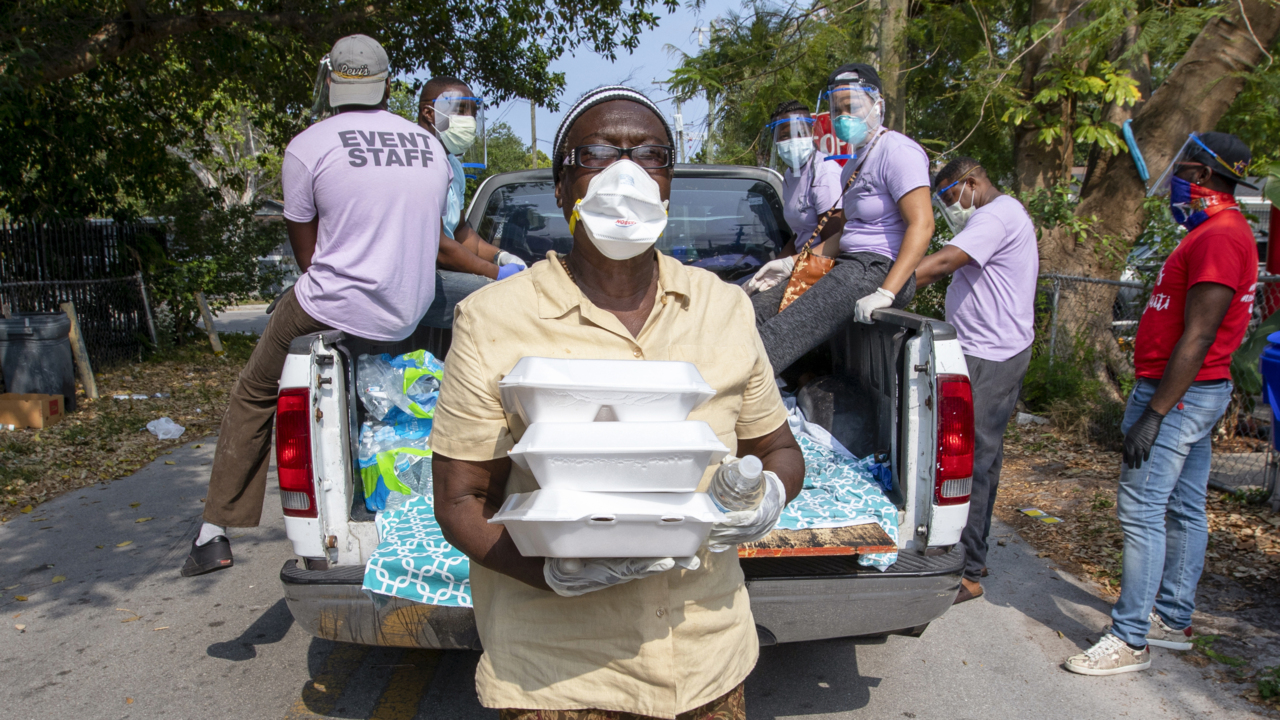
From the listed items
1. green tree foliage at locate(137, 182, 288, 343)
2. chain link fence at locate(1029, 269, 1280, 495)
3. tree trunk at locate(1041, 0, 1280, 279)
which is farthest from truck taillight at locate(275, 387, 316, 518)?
green tree foliage at locate(137, 182, 288, 343)

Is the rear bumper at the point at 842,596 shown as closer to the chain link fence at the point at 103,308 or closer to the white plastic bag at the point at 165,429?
the white plastic bag at the point at 165,429

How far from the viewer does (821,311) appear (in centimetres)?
382

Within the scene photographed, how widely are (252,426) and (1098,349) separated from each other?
6689mm

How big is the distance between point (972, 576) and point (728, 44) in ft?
25.0

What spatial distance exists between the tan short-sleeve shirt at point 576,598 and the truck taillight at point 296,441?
1334 millimetres

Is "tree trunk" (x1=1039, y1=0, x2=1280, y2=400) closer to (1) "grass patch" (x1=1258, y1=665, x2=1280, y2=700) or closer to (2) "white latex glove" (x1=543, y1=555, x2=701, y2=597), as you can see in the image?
(1) "grass patch" (x1=1258, y1=665, x2=1280, y2=700)

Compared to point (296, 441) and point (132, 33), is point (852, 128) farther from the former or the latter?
point (132, 33)

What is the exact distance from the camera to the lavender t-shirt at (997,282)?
13.4 feet

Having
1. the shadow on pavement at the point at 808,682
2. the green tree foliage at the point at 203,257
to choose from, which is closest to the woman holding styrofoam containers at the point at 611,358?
the shadow on pavement at the point at 808,682

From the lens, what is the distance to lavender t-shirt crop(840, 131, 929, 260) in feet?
12.8

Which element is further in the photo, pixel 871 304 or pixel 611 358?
pixel 871 304

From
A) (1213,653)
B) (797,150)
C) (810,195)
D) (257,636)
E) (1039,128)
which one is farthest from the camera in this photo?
(1039,128)

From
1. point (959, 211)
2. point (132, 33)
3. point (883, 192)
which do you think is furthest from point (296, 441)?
point (132, 33)

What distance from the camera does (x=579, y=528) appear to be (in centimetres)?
128
